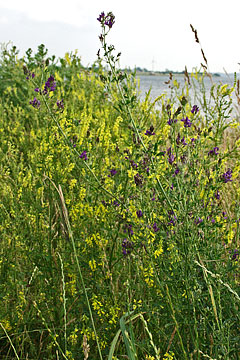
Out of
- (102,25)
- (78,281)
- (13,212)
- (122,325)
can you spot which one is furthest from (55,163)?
(122,325)

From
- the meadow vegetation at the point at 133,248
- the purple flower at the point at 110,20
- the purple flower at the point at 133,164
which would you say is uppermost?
the purple flower at the point at 110,20

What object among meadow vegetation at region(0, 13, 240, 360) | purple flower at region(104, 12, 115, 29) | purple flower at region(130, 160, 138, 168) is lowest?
meadow vegetation at region(0, 13, 240, 360)

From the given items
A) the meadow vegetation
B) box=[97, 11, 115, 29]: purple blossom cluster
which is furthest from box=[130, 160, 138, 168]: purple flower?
box=[97, 11, 115, 29]: purple blossom cluster

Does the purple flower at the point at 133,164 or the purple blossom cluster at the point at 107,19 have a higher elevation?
the purple blossom cluster at the point at 107,19

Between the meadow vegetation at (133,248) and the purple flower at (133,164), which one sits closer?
the meadow vegetation at (133,248)

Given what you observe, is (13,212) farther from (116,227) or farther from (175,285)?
(175,285)

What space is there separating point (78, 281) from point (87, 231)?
28 cm

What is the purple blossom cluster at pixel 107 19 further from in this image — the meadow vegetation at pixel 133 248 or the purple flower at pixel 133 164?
the purple flower at pixel 133 164

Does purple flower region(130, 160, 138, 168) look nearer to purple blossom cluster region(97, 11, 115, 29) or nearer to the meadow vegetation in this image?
the meadow vegetation

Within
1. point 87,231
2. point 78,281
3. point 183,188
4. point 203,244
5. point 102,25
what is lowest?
point 78,281

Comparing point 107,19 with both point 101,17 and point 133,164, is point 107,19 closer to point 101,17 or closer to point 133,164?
point 101,17

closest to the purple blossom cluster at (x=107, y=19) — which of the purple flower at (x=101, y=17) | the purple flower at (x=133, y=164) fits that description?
the purple flower at (x=101, y=17)

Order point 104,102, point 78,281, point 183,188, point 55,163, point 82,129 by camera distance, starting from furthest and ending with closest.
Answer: point 104,102 → point 82,129 → point 55,163 → point 78,281 → point 183,188

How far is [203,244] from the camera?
169 cm
